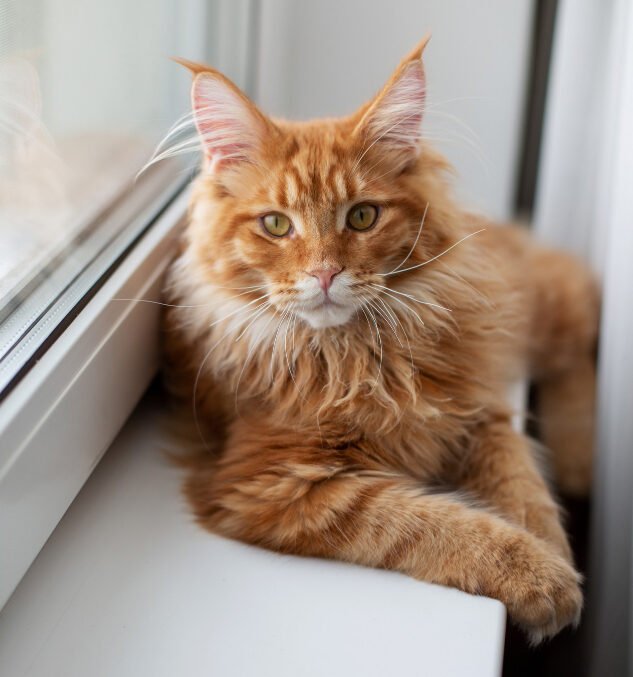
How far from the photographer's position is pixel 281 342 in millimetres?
1302

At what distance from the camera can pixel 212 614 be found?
1049 mm

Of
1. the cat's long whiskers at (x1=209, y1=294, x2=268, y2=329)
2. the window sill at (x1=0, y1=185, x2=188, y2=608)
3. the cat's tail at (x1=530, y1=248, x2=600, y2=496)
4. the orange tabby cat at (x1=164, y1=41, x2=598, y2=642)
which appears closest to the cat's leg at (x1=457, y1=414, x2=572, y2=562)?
the orange tabby cat at (x1=164, y1=41, x2=598, y2=642)

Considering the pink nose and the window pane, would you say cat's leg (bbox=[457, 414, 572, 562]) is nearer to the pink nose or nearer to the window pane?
the pink nose

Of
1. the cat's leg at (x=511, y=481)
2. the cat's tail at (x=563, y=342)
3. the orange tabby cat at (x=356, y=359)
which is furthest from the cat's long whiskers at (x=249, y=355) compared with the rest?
the cat's tail at (x=563, y=342)

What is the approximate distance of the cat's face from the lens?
3.82 feet

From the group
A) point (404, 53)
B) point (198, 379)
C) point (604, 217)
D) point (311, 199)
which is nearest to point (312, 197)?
point (311, 199)

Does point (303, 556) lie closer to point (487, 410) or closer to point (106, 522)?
point (106, 522)

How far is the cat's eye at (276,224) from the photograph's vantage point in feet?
3.99

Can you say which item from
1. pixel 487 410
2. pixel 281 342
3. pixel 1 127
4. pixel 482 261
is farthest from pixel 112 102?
pixel 487 410

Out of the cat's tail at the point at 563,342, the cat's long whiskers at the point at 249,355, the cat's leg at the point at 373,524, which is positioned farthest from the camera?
the cat's tail at the point at 563,342

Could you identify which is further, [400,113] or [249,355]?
[249,355]

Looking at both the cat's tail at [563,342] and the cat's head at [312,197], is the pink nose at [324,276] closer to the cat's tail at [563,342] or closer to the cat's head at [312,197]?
the cat's head at [312,197]

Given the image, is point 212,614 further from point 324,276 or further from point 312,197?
point 312,197

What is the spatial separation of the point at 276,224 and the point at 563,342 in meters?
0.88
